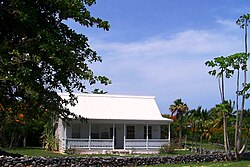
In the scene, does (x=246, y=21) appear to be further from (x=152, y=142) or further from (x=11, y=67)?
(x=11, y=67)

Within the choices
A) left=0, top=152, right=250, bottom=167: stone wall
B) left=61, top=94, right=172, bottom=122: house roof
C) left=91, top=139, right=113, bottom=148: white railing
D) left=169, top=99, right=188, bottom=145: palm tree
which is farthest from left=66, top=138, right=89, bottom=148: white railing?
left=169, top=99, right=188, bottom=145: palm tree

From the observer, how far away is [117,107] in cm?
3819

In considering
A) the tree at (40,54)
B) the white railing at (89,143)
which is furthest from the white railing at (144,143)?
the tree at (40,54)

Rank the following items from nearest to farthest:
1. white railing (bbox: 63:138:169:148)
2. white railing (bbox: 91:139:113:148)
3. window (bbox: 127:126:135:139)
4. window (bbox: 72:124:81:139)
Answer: white railing (bbox: 63:138:169:148) < white railing (bbox: 91:139:113:148) < window (bbox: 72:124:81:139) < window (bbox: 127:126:135:139)

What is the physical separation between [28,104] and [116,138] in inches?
1140

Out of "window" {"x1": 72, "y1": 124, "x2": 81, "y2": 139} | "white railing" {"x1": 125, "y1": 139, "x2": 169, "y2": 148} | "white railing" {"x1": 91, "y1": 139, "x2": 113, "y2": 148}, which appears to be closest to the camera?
"white railing" {"x1": 91, "y1": 139, "x2": 113, "y2": 148}

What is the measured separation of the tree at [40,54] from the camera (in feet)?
28.2

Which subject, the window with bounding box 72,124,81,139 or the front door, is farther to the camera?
the front door

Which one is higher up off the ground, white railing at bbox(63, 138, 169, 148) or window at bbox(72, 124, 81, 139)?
window at bbox(72, 124, 81, 139)

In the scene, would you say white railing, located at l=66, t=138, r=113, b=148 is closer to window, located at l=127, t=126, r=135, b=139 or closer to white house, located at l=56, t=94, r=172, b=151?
white house, located at l=56, t=94, r=172, b=151

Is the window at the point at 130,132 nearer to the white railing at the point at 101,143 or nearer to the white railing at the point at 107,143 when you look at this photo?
the white railing at the point at 107,143

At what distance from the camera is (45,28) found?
31.0 ft

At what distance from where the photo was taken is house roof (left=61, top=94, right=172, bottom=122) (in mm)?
36281

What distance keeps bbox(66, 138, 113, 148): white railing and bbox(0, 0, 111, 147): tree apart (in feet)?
79.1
